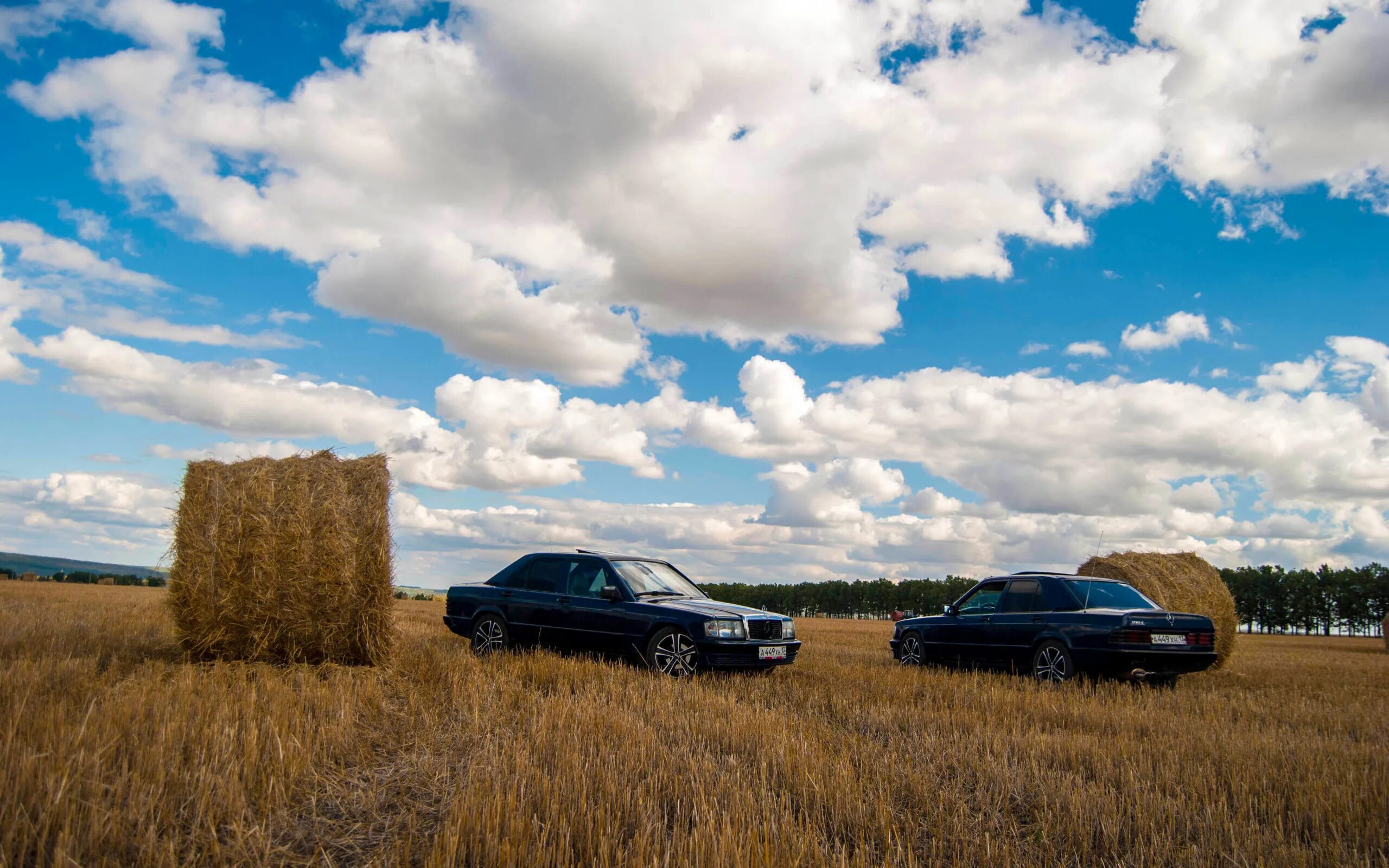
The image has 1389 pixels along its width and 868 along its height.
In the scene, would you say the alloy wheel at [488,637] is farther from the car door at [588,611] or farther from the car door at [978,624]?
the car door at [978,624]

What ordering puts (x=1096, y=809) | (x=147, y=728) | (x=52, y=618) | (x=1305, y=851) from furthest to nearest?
(x=52, y=618), (x=147, y=728), (x=1096, y=809), (x=1305, y=851)

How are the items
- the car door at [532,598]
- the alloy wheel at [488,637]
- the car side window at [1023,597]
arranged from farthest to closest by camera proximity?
1. the car side window at [1023,597]
2. the alloy wheel at [488,637]
3. the car door at [532,598]

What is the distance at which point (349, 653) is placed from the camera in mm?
8742

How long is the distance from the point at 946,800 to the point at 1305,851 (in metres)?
1.52

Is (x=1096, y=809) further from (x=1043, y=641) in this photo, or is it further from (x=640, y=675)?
(x=1043, y=641)

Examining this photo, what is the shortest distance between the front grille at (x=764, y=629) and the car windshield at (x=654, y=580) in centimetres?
136

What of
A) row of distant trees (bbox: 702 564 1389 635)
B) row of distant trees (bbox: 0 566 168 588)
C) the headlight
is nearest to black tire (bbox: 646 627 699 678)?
the headlight

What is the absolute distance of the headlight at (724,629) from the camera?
904 centimetres

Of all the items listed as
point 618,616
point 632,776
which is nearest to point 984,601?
point 618,616

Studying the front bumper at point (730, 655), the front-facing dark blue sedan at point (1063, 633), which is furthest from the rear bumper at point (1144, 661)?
the front bumper at point (730, 655)

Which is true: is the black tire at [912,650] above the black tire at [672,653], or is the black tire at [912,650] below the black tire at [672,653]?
below

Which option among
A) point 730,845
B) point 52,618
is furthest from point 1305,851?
point 52,618

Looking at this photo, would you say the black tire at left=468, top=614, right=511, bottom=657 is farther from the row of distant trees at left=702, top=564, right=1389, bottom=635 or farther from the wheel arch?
the row of distant trees at left=702, top=564, right=1389, bottom=635

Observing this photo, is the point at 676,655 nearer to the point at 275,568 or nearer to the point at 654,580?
the point at 654,580
